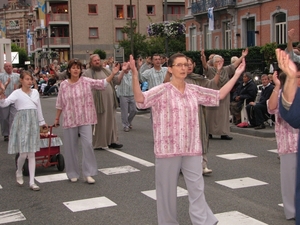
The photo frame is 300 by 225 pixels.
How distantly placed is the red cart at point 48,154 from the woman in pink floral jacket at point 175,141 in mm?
4150

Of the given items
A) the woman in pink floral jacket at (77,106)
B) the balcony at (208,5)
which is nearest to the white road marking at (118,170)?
the woman in pink floral jacket at (77,106)

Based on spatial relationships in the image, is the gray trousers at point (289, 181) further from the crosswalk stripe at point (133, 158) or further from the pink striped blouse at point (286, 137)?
the crosswalk stripe at point (133, 158)

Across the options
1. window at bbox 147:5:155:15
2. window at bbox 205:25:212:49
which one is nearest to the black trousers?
window at bbox 205:25:212:49

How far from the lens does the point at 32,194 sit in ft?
26.9

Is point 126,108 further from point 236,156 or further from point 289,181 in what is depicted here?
point 289,181

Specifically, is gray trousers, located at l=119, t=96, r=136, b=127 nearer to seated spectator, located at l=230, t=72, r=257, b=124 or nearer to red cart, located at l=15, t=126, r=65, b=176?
seated spectator, located at l=230, t=72, r=257, b=124

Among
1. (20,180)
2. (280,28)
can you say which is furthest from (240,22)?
(20,180)

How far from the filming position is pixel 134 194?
7934 millimetres

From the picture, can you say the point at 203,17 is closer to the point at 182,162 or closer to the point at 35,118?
the point at 35,118

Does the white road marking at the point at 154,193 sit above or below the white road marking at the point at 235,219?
above

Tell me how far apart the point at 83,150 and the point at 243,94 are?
717cm

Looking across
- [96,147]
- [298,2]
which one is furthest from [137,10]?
[96,147]

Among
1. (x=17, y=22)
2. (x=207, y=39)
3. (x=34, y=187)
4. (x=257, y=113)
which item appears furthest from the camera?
(x=17, y=22)

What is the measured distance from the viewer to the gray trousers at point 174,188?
5.60 metres
